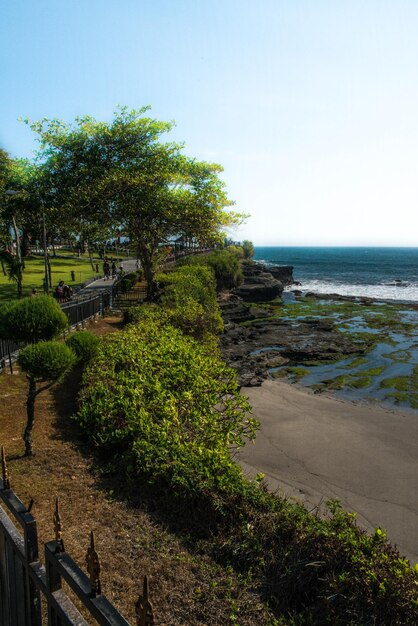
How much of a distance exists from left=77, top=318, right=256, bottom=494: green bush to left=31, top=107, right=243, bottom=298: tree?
1689cm

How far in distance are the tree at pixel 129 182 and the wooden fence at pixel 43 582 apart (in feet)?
81.4

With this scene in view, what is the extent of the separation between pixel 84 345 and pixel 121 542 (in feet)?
23.8

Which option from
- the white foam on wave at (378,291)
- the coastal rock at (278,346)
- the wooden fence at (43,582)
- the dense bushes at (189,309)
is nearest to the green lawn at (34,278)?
the dense bushes at (189,309)

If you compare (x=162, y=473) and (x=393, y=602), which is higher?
(x=162, y=473)

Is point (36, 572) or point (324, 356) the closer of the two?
point (36, 572)

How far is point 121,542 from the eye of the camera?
20.5ft

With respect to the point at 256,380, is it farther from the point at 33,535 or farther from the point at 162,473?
the point at 33,535

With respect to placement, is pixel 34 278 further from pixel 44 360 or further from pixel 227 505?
pixel 227 505

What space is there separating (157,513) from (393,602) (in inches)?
142

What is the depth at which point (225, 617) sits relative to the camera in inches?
202

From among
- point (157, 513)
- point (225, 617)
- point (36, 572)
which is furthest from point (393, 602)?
point (36, 572)

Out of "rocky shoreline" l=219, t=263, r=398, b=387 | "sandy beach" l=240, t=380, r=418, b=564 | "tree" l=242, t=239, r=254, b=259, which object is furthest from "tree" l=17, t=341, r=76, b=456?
"tree" l=242, t=239, r=254, b=259

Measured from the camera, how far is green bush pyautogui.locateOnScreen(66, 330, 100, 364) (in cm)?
1259

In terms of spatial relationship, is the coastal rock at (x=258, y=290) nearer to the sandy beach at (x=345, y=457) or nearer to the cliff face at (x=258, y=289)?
the cliff face at (x=258, y=289)
